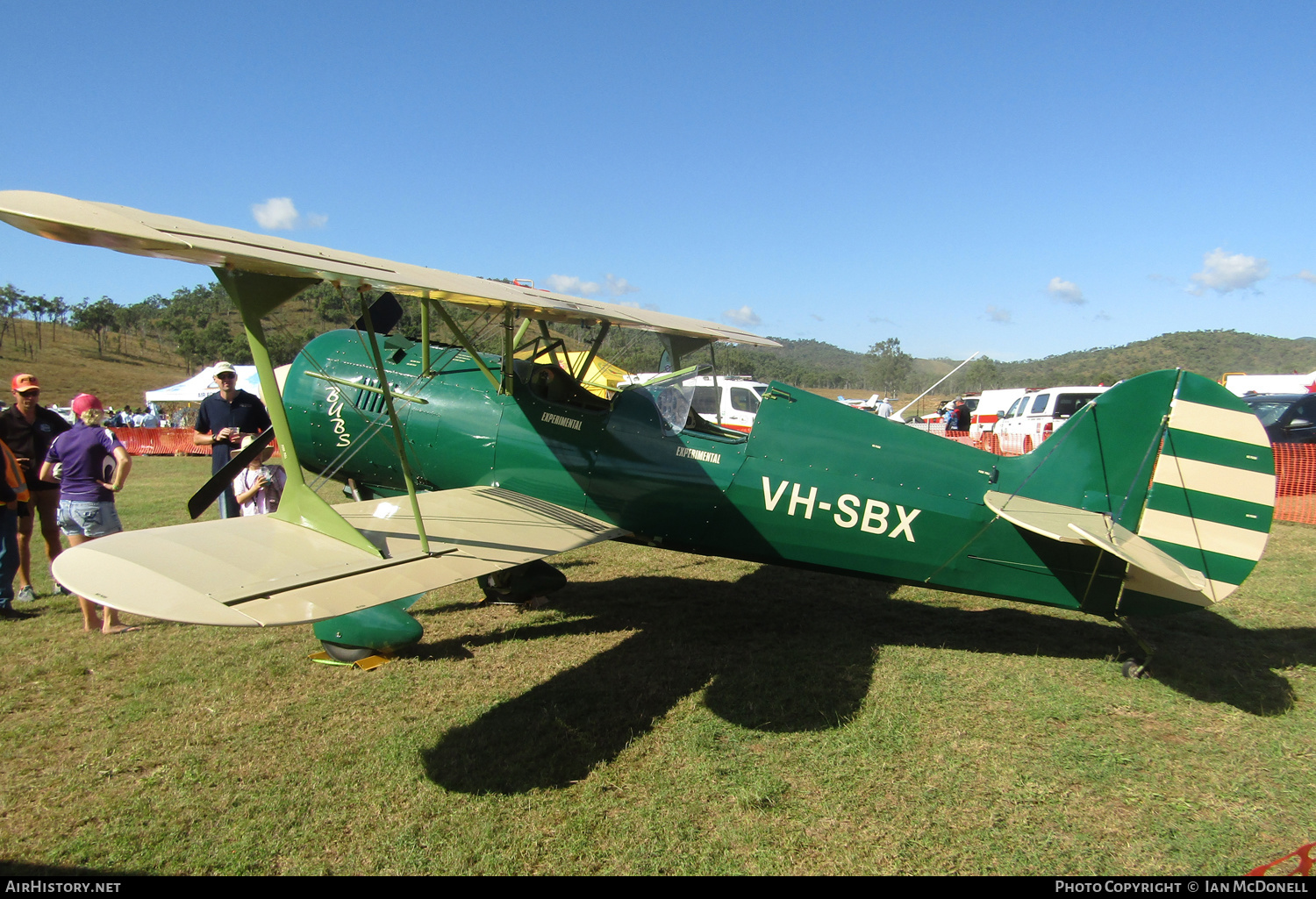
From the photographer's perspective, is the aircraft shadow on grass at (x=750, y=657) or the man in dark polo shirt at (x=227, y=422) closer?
the aircraft shadow on grass at (x=750, y=657)

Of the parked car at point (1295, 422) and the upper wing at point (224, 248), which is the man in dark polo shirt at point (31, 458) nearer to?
the upper wing at point (224, 248)

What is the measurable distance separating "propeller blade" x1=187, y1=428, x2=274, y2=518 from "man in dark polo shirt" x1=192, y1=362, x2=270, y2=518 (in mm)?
502

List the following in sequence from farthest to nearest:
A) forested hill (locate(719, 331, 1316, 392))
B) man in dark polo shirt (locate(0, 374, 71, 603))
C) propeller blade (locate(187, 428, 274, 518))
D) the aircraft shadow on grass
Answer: forested hill (locate(719, 331, 1316, 392))
man in dark polo shirt (locate(0, 374, 71, 603))
propeller blade (locate(187, 428, 274, 518))
the aircraft shadow on grass

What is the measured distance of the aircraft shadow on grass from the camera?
11.4ft

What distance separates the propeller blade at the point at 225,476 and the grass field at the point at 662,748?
37.6 inches

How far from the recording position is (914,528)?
4.43 m

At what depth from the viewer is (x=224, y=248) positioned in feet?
9.25

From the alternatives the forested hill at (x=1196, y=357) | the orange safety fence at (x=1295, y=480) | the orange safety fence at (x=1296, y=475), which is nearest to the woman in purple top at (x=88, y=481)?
the orange safety fence at (x=1295, y=480)

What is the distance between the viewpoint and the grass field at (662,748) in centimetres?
271

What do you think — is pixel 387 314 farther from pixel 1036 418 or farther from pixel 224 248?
pixel 1036 418

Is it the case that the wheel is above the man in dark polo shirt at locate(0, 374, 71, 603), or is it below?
below

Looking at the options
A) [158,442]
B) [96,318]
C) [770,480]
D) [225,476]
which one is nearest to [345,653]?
[225,476]

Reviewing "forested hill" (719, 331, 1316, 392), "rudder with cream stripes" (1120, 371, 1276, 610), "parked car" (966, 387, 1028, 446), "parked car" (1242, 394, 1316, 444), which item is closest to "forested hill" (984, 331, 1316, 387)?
"forested hill" (719, 331, 1316, 392)

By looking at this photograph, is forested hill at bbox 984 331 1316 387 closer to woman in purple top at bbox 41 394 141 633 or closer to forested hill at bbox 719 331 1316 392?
forested hill at bbox 719 331 1316 392
